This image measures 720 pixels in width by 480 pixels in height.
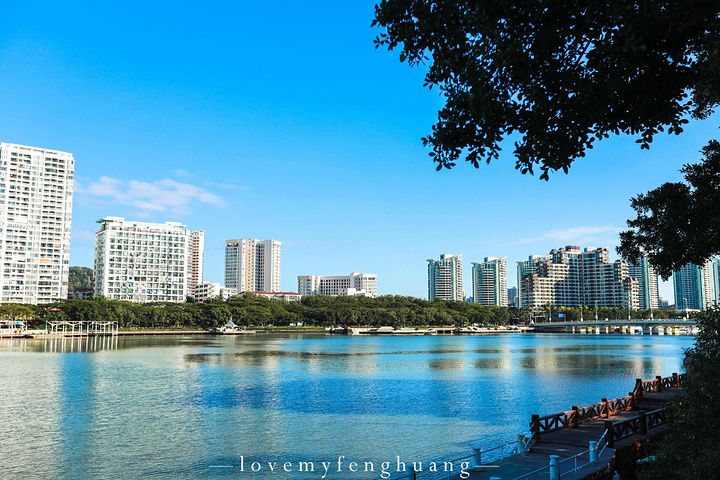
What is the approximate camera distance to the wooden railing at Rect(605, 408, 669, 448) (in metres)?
21.1

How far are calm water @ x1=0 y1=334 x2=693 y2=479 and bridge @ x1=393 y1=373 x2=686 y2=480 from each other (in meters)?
5.20

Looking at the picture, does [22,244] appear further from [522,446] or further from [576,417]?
[522,446]

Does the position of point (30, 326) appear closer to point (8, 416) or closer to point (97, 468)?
point (8, 416)

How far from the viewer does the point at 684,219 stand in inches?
840

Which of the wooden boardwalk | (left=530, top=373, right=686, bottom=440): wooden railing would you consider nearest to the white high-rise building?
(left=530, top=373, right=686, bottom=440): wooden railing

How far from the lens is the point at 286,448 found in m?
27.6


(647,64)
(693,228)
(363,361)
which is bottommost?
(363,361)

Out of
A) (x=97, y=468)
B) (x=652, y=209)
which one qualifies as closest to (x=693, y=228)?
(x=652, y=209)

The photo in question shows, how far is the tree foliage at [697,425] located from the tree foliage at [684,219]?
688 centimetres

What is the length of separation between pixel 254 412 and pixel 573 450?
74.7 ft

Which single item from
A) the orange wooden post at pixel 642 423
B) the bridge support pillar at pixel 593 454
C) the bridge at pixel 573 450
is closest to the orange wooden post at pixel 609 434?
the bridge at pixel 573 450

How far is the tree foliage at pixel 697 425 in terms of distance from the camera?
41.2 feet

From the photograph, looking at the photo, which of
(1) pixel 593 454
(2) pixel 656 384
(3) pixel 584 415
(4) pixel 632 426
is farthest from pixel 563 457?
(2) pixel 656 384

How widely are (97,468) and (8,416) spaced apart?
1580cm
